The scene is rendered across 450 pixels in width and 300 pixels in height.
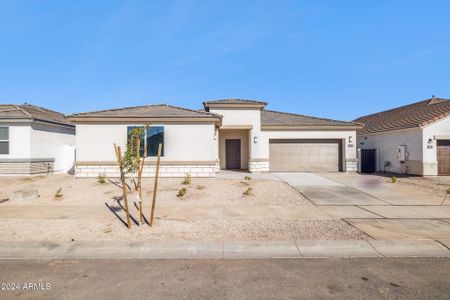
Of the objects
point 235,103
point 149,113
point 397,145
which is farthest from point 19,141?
point 397,145

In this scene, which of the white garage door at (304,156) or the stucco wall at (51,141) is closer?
the stucco wall at (51,141)

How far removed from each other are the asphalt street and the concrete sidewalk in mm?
237

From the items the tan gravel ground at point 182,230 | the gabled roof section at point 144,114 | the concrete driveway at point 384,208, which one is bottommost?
the tan gravel ground at point 182,230

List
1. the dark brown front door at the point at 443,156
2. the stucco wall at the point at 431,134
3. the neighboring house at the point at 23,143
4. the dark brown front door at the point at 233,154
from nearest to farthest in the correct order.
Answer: the neighboring house at the point at 23,143
the stucco wall at the point at 431,134
the dark brown front door at the point at 443,156
the dark brown front door at the point at 233,154

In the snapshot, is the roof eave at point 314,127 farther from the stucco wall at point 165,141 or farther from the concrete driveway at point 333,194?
the concrete driveway at point 333,194

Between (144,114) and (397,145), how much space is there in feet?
59.3

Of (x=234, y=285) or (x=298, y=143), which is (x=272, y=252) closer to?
(x=234, y=285)

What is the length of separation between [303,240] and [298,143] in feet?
45.9

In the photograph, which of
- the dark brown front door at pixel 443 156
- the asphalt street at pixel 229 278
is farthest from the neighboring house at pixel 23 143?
the dark brown front door at pixel 443 156

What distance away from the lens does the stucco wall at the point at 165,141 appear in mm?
14469

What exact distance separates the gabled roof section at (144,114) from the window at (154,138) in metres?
0.75

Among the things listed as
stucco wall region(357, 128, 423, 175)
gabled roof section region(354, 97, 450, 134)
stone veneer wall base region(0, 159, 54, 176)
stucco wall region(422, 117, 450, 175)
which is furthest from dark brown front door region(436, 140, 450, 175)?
stone veneer wall base region(0, 159, 54, 176)

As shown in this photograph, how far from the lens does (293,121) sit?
19.4 metres

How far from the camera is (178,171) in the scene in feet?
47.8
